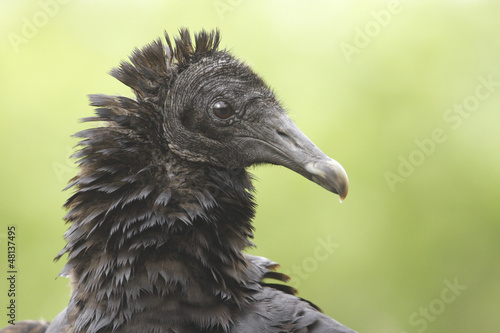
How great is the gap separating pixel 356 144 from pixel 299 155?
3.74m

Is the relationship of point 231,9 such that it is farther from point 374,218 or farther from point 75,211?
point 75,211

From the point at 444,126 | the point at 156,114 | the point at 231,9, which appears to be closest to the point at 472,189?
the point at 444,126

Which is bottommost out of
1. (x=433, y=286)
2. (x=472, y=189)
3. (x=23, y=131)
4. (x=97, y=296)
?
(x=23, y=131)

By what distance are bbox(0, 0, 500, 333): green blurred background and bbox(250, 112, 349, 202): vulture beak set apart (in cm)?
337

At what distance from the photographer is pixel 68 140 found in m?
6.25

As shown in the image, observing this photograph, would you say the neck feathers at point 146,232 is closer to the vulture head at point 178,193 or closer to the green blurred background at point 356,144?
the vulture head at point 178,193

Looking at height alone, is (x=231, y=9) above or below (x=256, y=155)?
above

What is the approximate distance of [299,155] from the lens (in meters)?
2.84

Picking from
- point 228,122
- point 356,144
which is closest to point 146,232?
point 228,122

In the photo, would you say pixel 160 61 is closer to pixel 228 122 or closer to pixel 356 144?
pixel 228 122

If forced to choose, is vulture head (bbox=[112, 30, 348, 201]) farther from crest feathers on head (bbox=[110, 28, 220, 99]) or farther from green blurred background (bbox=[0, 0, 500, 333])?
green blurred background (bbox=[0, 0, 500, 333])

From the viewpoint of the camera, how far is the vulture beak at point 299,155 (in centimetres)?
269

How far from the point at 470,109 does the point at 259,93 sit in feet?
13.5

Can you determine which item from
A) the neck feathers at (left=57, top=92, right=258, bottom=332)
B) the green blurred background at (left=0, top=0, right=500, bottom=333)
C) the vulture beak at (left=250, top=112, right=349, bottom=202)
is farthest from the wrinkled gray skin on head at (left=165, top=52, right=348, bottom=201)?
the green blurred background at (left=0, top=0, right=500, bottom=333)
